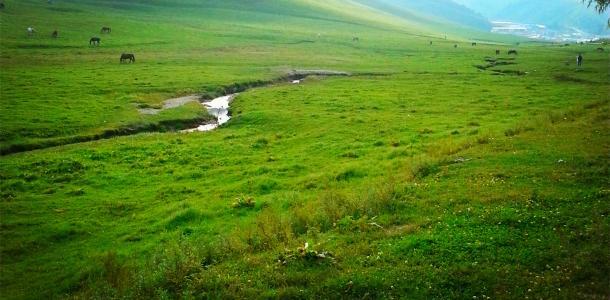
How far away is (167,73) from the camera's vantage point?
244 feet

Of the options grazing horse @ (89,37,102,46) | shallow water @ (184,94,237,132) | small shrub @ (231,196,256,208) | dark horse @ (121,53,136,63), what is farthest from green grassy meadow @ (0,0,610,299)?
grazing horse @ (89,37,102,46)

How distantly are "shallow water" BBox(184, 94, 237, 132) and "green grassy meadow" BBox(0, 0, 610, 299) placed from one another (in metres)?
1.98

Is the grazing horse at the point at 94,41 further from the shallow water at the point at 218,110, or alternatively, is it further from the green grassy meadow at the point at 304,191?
the shallow water at the point at 218,110

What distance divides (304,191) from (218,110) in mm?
32566

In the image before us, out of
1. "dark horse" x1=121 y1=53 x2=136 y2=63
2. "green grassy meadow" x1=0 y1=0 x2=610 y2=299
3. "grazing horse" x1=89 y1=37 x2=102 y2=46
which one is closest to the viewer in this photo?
"green grassy meadow" x1=0 y1=0 x2=610 y2=299

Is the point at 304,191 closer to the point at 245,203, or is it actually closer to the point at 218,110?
the point at 245,203

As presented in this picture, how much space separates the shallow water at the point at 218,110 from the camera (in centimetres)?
4845

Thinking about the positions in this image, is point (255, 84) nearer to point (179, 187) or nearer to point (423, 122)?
point (423, 122)

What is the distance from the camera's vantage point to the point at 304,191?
87.9 ft

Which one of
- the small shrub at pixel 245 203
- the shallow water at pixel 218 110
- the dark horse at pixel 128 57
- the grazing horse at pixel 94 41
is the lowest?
the small shrub at pixel 245 203

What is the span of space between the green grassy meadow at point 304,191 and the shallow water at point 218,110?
198cm

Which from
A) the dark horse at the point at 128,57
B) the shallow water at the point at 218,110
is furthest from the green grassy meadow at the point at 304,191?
the dark horse at the point at 128,57

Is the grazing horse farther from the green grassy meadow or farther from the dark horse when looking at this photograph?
the green grassy meadow

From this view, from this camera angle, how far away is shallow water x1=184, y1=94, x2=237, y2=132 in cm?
4845
